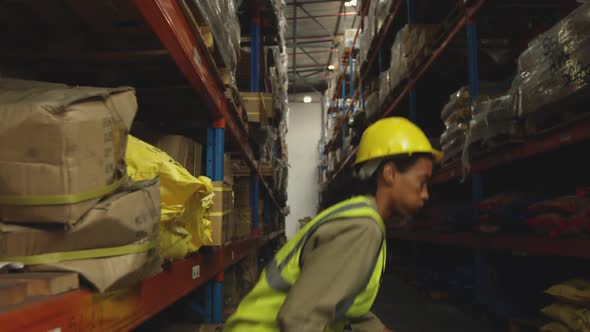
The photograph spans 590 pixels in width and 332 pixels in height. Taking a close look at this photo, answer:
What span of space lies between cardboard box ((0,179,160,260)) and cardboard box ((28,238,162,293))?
4cm

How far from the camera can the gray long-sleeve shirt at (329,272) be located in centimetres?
123

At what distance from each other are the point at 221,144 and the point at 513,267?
320 centimetres

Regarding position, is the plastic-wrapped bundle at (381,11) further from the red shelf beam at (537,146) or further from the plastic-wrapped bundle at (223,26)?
the plastic-wrapped bundle at (223,26)

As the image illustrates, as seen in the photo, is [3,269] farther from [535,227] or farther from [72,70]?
[535,227]

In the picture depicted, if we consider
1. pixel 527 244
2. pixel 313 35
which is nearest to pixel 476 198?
pixel 527 244

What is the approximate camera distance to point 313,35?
13.6 metres

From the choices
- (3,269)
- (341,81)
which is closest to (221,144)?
(3,269)

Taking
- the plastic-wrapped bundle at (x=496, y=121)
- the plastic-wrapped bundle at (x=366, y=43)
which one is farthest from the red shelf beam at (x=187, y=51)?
the plastic-wrapped bundle at (x=366, y=43)

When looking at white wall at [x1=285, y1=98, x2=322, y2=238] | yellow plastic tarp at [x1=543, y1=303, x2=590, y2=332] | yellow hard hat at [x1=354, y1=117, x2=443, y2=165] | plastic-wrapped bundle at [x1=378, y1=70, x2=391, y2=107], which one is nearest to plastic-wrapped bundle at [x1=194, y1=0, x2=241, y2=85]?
yellow hard hat at [x1=354, y1=117, x2=443, y2=165]

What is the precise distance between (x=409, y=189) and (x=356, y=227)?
48cm

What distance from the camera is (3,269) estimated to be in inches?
40.6

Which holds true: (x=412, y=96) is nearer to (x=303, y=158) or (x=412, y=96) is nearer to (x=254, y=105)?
(x=254, y=105)

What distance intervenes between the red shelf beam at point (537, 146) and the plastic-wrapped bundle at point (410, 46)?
1.63 m

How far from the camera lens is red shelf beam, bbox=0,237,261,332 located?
849 mm
